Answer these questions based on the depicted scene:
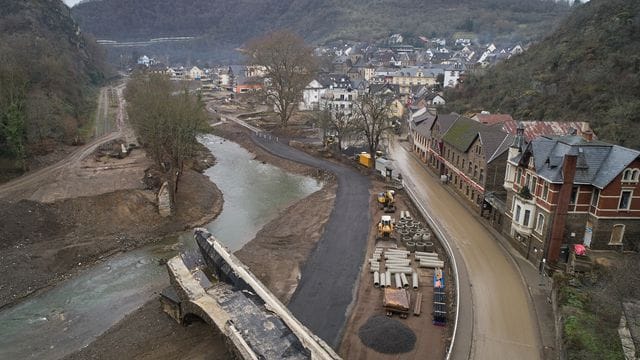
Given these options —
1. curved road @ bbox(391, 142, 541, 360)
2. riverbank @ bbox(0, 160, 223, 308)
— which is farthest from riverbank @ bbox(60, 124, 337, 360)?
curved road @ bbox(391, 142, 541, 360)

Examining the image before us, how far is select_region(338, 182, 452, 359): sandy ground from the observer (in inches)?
774

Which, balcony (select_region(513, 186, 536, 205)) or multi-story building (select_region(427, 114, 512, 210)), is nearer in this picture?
balcony (select_region(513, 186, 536, 205))

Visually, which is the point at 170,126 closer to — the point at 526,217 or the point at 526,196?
the point at 526,196

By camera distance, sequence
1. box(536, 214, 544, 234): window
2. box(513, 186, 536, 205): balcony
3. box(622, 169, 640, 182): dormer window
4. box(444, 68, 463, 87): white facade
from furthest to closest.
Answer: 1. box(444, 68, 463, 87): white facade
2. box(513, 186, 536, 205): balcony
3. box(536, 214, 544, 234): window
4. box(622, 169, 640, 182): dormer window

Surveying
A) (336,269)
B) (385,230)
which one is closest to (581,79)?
(385,230)

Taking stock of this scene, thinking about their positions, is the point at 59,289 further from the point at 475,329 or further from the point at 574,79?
the point at 574,79

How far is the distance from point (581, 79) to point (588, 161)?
3342 centimetres

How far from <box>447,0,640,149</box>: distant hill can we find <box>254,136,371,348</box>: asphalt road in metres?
24.1

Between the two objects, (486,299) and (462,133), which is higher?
(462,133)

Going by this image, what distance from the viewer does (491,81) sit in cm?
7138

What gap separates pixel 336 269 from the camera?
91.2 feet

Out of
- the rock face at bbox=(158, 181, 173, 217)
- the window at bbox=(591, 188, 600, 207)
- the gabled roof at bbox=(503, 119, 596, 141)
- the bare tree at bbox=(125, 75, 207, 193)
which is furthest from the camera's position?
the bare tree at bbox=(125, 75, 207, 193)

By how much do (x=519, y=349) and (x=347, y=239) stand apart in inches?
589

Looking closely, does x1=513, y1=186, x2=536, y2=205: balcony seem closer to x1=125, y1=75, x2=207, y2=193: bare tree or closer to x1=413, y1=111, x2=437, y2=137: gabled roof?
x1=413, y1=111, x2=437, y2=137: gabled roof
